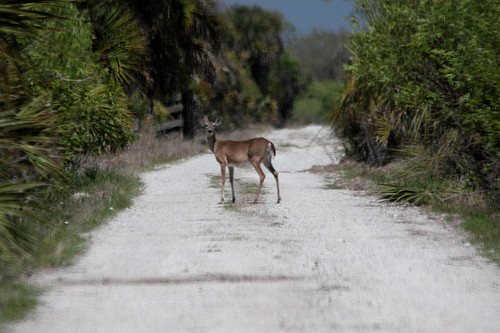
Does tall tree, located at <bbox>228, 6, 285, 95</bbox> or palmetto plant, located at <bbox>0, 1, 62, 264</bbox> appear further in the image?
tall tree, located at <bbox>228, 6, 285, 95</bbox>

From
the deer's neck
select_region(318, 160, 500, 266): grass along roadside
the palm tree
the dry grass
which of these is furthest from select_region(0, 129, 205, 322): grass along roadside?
select_region(318, 160, 500, 266): grass along roadside

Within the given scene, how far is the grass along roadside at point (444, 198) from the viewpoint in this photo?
Result: 8821 mm

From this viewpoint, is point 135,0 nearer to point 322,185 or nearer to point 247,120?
point 322,185

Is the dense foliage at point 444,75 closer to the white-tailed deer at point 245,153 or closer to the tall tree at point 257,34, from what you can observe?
the white-tailed deer at point 245,153

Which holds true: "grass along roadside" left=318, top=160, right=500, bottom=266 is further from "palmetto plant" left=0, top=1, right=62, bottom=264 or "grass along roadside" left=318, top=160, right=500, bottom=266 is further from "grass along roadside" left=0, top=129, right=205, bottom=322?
"palmetto plant" left=0, top=1, right=62, bottom=264

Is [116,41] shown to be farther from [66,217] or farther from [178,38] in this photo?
[66,217]

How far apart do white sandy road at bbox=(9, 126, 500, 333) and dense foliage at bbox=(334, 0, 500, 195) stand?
1.65 meters

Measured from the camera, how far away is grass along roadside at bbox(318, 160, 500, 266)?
8.82 meters

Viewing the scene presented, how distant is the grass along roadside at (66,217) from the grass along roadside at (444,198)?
15.9 feet

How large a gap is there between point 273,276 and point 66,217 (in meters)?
4.48

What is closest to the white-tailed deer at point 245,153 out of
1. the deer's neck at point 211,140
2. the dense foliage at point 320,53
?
the deer's neck at point 211,140

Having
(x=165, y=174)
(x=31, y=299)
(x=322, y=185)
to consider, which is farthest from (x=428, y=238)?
(x=165, y=174)

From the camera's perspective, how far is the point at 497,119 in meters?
9.69

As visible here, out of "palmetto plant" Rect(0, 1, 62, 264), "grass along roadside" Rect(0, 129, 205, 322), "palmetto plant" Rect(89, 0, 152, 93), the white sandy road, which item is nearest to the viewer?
the white sandy road
